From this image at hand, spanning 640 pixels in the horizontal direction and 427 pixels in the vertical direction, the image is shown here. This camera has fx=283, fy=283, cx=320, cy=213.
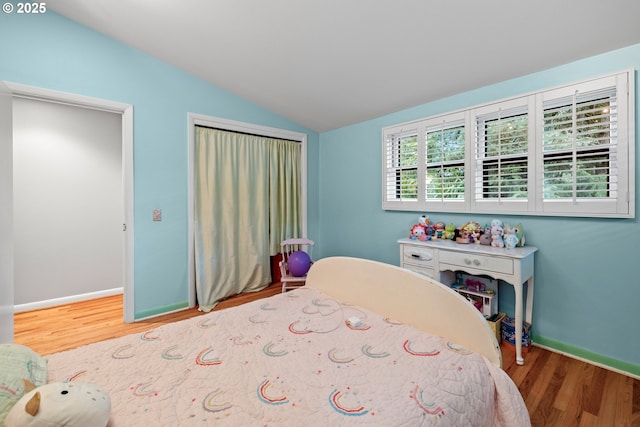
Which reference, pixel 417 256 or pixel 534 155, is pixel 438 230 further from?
pixel 534 155

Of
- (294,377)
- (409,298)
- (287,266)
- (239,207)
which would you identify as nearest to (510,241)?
(409,298)

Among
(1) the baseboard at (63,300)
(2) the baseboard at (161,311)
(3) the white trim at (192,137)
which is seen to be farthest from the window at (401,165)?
(1) the baseboard at (63,300)

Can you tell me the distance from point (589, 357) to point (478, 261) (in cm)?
97

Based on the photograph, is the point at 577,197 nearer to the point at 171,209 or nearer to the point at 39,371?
the point at 39,371

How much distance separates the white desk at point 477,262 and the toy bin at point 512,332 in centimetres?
9

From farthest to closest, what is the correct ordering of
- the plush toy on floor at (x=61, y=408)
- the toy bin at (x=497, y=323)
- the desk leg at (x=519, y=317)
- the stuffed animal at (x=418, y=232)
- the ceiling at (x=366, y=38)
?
the stuffed animal at (x=418, y=232) → the toy bin at (x=497, y=323) → the desk leg at (x=519, y=317) → the ceiling at (x=366, y=38) → the plush toy on floor at (x=61, y=408)

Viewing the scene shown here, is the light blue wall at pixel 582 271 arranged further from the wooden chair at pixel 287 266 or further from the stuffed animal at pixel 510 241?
the wooden chair at pixel 287 266

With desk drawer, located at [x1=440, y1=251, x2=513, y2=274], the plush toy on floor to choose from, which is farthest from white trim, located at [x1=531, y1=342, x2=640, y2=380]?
the plush toy on floor

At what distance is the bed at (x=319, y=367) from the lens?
2.77ft

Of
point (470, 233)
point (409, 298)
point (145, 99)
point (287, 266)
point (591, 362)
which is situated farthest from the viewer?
point (287, 266)

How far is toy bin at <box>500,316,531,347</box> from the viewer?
7.11ft

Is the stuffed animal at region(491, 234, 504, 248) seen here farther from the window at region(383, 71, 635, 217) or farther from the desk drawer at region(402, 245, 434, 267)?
the desk drawer at region(402, 245, 434, 267)

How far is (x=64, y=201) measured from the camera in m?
3.21

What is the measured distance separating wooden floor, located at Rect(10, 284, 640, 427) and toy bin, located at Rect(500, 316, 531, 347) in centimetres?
8
